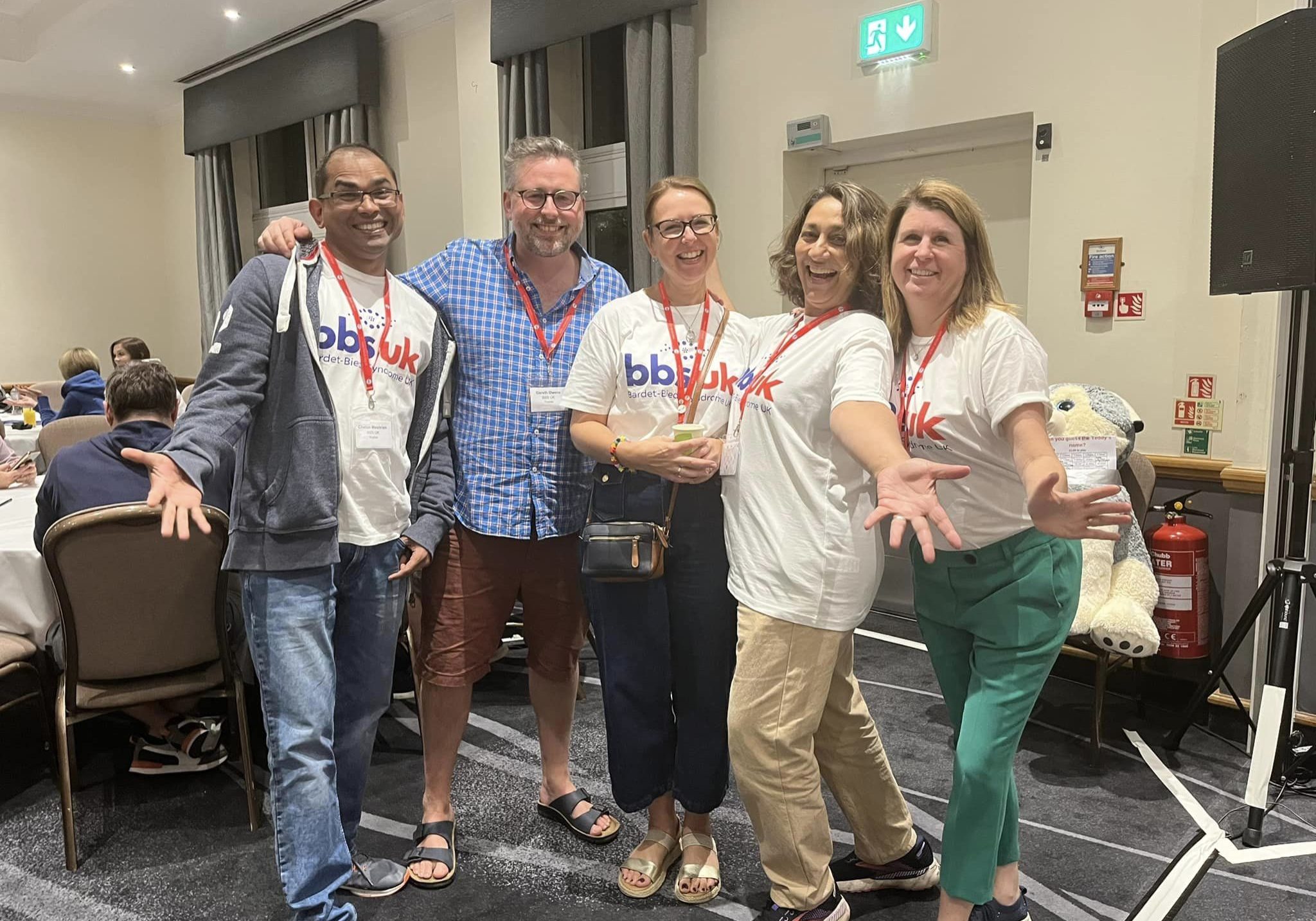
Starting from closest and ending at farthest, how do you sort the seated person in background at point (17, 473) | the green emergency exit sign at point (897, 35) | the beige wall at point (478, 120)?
the seated person in background at point (17, 473)
the green emergency exit sign at point (897, 35)
the beige wall at point (478, 120)

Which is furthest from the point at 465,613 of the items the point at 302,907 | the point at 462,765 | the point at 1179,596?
the point at 1179,596

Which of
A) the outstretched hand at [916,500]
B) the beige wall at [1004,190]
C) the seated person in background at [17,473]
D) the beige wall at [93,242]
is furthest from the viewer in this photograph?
the beige wall at [93,242]

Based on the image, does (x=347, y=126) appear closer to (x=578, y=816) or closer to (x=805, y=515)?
(x=578, y=816)

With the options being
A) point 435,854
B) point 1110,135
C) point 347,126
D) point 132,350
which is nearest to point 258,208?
point 347,126

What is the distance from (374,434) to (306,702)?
0.52 m

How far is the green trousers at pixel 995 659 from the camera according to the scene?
1.60 m

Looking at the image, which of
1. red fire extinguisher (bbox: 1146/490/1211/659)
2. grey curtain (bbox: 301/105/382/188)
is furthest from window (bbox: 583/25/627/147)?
red fire extinguisher (bbox: 1146/490/1211/659)

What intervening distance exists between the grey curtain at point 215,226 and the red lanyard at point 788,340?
7.74 metres

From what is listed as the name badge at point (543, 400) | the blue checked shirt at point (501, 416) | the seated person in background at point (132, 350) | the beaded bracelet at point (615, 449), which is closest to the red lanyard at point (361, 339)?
the blue checked shirt at point (501, 416)

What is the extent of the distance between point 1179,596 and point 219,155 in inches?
Answer: 329

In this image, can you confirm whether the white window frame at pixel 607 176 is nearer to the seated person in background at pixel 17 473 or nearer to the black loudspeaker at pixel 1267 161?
the seated person in background at pixel 17 473

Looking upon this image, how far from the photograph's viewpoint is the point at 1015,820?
1.76 meters

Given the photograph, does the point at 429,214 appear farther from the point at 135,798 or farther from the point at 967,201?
the point at 967,201

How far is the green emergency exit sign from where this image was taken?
12.2 feet
